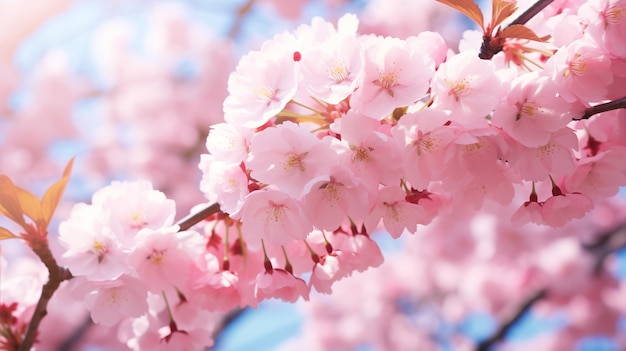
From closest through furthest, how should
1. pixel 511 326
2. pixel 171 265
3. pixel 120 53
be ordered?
pixel 171 265 → pixel 511 326 → pixel 120 53

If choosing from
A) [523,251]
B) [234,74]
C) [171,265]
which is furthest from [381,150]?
[523,251]

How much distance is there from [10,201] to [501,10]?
71 centimetres

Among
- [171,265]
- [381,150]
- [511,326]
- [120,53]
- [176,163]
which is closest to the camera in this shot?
[381,150]

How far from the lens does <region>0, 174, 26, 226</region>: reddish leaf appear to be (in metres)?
0.85

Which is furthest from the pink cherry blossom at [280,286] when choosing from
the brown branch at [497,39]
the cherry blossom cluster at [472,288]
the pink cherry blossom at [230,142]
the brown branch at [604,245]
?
the brown branch at [604,245]

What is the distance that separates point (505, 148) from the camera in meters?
0.78

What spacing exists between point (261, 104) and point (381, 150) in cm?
17

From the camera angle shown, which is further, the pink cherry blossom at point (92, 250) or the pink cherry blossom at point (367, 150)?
the pink cherry blossom at point (92, 250)

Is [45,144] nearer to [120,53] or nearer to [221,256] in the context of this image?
[120,53]

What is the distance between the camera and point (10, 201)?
85cm

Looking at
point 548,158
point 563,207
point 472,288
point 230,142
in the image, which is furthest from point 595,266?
point 230,142

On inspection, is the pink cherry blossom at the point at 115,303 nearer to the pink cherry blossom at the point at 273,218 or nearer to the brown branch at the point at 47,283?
the brown branch at the point at 47,283

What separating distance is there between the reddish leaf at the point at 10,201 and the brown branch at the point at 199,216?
8.7 inches

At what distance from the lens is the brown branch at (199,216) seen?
0.90 meters
